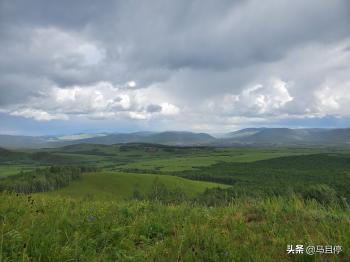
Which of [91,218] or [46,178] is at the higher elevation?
[91,218]

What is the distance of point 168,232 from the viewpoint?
22.4 feet

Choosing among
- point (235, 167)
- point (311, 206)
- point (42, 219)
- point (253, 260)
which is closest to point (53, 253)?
point (42, 219)

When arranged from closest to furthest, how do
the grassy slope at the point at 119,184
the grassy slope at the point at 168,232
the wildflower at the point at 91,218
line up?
the grassy slope at the point at 168,232
the wildflower at the point at 91,218
the grassy slope at the point at 119,184

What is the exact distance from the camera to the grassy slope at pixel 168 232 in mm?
4993

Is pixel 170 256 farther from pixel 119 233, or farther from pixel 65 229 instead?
pixel 65 229

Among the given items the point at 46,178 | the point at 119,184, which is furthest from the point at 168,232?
the point at 46,178

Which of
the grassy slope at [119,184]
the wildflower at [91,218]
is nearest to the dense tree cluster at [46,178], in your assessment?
the grassy slope at [119,184]

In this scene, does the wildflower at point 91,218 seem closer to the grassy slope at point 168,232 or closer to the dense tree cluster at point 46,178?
the grassy slope at point 168,232

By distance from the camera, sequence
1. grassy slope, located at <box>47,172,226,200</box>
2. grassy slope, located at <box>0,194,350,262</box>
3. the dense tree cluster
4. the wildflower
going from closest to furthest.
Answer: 1. grassy slope, located at <box>0,194,350,262</box>
2. the wildflower
3. the dense tree cluster
4. grassy slope, located at <box>47,172,226,200</box>

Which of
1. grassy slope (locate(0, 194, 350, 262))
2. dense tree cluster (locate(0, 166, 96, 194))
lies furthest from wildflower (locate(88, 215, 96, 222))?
dense tree cluster (locate(0, 166, 96, 194))

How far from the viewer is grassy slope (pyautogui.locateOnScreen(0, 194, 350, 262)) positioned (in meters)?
4.99

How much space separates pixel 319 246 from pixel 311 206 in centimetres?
338

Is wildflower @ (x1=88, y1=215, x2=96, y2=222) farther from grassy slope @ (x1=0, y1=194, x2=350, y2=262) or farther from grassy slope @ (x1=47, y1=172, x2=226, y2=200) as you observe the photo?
grassy slope @ (x1=47, y1=172, x2=226, y2=200)

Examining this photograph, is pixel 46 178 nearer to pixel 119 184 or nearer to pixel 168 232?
pixel 119 184
